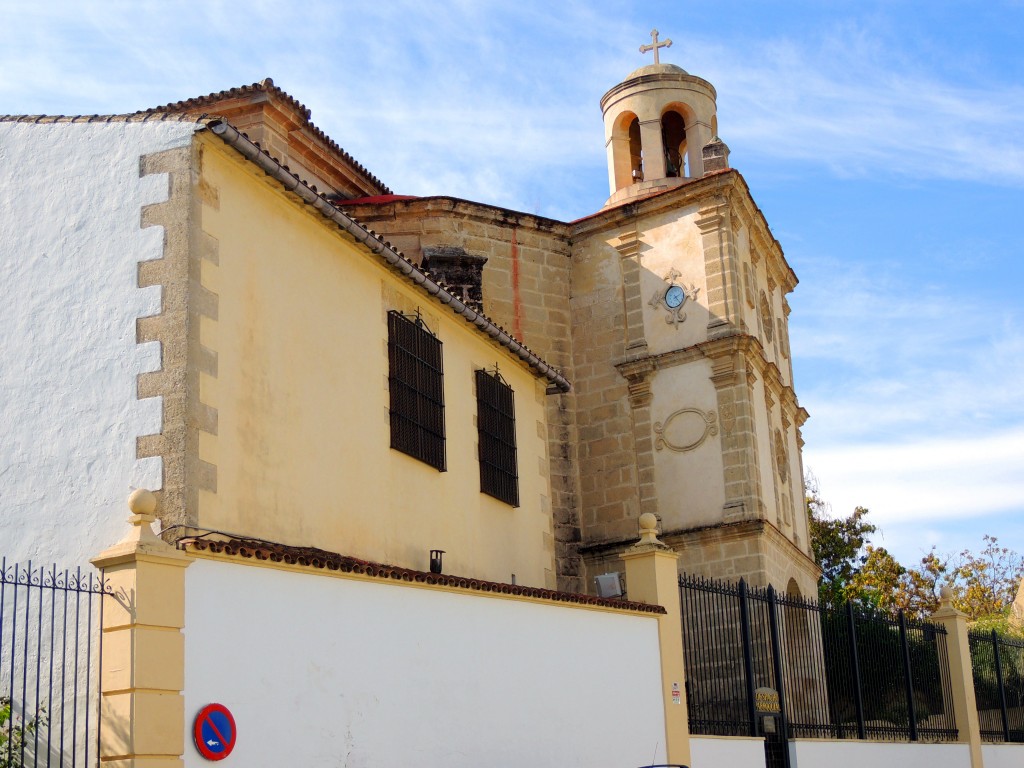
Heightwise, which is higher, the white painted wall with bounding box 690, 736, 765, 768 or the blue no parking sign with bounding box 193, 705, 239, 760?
the blue no parking sign with bounding box 193, 705, 239, 760

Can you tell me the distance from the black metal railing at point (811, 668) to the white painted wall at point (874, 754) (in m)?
0.16

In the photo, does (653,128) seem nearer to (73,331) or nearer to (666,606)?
(666,606)

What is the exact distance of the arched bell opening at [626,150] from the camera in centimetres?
2511

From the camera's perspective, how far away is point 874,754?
54.6 ft

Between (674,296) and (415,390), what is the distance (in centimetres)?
945

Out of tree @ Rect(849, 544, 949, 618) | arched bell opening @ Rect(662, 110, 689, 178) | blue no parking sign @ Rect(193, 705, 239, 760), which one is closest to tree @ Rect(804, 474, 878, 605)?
tree @ Rect(849, 544, 949, 618)

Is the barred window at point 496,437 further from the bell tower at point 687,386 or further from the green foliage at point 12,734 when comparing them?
the green foliage at point 12,734

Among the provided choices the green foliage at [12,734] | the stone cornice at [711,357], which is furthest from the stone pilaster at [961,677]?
the green foliage at [12,734]

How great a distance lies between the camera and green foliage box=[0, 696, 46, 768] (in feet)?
25.7

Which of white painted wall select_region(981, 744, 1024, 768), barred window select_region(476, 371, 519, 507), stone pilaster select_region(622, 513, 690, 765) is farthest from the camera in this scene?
white painted wall select_region(981, 744, 1024, 768)

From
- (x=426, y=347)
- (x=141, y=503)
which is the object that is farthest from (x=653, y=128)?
(x=141, y=503)

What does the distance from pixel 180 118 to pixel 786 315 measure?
720 inches

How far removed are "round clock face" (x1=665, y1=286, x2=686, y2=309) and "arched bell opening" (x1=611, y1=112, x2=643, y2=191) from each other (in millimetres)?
3707

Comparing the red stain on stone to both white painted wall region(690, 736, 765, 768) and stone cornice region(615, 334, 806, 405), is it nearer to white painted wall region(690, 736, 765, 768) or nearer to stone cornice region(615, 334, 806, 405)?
stone cornice region(615, 334, 806, 405)
